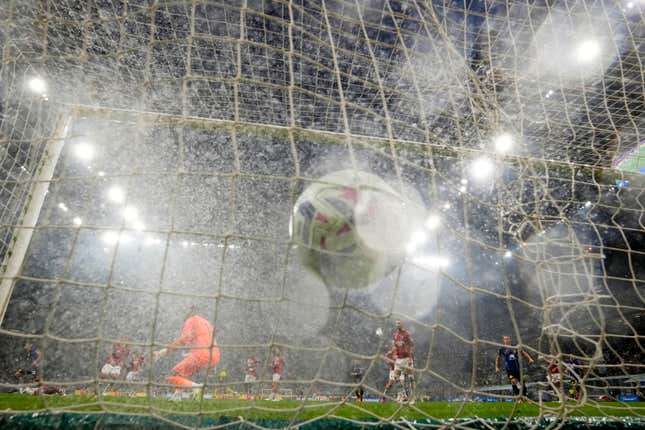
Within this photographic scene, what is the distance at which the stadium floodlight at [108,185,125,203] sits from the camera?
35.1 ft

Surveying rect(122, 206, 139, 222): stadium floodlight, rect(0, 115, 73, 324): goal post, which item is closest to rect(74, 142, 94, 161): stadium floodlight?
rect(122, 206, 139, 222): stadium floodlight

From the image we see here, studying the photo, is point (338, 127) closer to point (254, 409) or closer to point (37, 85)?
point (37, 85)

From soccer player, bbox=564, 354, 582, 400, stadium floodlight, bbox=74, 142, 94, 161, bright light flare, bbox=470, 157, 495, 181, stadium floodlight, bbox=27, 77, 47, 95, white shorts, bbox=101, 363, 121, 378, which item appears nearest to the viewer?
soccer player, bbox=564, 354, 582, 400

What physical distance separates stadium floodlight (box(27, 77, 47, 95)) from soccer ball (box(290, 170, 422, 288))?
2.80 metres

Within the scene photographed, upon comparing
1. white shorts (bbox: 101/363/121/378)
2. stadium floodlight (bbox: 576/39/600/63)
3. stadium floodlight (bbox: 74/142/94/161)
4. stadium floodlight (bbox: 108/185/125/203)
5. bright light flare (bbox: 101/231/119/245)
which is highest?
stadium floodlight (bbox: 74/142/94/161)

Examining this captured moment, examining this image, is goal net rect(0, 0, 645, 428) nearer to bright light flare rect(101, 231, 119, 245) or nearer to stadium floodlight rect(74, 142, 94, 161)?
stadium floodlight rect(74, 142, 94, 161)

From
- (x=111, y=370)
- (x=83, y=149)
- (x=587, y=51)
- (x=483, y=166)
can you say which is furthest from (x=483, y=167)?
(x=83, y=149)

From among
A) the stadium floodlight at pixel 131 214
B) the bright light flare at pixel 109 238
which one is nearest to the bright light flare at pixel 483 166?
the stadium floodlight at pixel 131 214

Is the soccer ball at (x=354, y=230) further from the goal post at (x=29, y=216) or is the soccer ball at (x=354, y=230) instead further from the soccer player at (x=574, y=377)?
the goal post at (x=29, y=216)

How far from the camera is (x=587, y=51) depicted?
3324 mm

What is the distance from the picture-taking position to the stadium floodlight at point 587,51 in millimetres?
3301

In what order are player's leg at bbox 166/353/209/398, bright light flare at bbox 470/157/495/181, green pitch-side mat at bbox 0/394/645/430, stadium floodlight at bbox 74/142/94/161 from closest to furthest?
green pitch-side mat at bbox 0/394/645/430, bright light flare at bbox 470/157/495/181, player's leg at bbox 166/353/209/398, stadium floodlight at bbox 74/142/94/161

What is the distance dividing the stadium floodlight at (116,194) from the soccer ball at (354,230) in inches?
423

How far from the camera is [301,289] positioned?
12.8 metres
